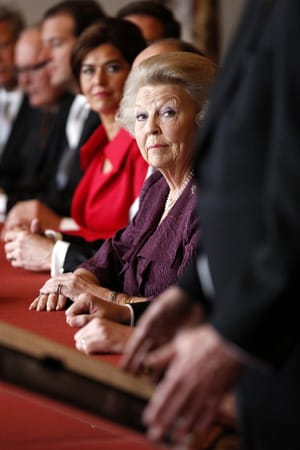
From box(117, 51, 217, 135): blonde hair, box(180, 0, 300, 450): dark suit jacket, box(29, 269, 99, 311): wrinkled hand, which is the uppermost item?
box(180, 0, 300, 450): dark suit jacket

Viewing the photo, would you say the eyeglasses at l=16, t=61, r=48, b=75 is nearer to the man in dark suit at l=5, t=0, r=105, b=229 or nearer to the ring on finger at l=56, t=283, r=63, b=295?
the man in dark suit at l=5, t=0, r=105, b=229

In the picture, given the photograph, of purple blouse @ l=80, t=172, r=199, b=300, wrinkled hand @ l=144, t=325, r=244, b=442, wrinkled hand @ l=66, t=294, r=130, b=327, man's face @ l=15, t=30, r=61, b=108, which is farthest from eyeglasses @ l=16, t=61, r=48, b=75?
wrinkled hand @ l=144, t=325, r=244, b=442

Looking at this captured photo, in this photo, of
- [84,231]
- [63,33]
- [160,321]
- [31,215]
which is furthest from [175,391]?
[63,33]

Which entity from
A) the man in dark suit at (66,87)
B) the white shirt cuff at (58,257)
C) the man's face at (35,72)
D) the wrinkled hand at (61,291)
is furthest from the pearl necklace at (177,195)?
the man's face at (35,72)

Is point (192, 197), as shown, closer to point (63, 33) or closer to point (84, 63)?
point (84, 63)

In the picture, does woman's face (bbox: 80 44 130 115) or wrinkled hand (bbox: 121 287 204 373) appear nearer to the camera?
wrinkled hand (bbox: 121 287 204 373)

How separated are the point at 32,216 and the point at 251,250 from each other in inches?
131

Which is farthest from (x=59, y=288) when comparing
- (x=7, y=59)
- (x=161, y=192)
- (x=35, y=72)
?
(x=7, y=59)

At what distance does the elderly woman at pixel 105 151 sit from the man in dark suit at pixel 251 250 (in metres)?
2.34

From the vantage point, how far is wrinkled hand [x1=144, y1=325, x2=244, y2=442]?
57.0 inches

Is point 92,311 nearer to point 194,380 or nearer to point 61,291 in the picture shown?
point 61,291

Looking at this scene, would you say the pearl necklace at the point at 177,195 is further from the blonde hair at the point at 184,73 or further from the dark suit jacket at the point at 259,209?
the dark suit jacket at the point at 259,209

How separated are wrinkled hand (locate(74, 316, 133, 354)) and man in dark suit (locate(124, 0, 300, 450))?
2.42 feet

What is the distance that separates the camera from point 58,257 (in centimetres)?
362
